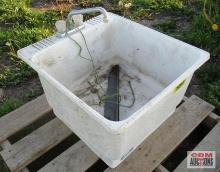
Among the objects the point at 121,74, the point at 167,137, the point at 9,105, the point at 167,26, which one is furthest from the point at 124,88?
the point at 167,26

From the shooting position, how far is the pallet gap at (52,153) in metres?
1.53

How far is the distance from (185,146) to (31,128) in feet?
2.90

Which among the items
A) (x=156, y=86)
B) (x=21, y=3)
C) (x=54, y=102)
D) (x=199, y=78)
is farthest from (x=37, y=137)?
(x=21, y=3)

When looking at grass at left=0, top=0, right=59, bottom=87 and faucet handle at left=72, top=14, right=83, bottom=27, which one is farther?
grass at left=0, top=0, right=59, bottom=87

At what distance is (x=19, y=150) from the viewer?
1.44m

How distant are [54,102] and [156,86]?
61 centimetres

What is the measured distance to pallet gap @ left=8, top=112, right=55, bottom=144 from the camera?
64.7 inches

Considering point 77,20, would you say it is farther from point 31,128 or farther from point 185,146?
point 185,146

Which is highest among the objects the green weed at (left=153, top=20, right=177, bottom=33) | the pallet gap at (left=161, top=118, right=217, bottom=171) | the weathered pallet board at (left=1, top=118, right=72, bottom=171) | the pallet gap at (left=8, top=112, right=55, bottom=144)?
the green weed at (left=153, top=20, right=177, bottom=33)

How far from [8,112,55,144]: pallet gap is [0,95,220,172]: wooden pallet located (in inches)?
0.5

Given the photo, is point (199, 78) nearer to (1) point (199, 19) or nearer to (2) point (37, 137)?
(1) point (199, 19)

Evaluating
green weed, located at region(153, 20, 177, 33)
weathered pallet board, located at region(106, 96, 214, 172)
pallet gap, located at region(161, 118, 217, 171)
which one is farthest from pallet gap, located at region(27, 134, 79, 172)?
green weed, located at region(153, 20, 177, 33)

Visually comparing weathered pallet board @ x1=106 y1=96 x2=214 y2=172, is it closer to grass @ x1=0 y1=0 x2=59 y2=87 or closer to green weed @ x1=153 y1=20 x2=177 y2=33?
green weed @ x1=153 y1=20 x2=177 y2=33

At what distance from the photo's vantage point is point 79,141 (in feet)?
4.85
